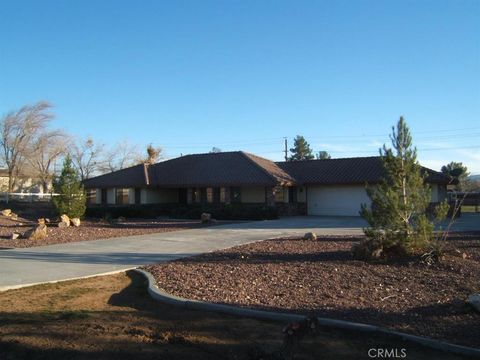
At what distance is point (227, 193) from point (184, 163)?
21.2 ft

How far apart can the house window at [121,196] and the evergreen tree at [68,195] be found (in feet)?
39.2

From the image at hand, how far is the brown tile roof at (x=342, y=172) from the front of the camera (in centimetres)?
3142

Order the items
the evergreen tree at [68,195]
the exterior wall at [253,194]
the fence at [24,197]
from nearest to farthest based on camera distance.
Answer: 1. the evergreen tree at [68,195]
2. the exterior wall at [253,194]
3. the fence at [24,197]

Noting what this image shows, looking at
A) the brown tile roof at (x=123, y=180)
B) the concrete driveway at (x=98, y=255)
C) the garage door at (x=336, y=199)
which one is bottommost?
the concrete driveway at (x=98, y=255)

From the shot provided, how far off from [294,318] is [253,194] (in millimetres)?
26412

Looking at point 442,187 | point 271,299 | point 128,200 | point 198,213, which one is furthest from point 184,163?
point 271,299

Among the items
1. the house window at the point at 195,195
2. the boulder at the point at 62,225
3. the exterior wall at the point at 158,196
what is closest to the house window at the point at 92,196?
the exterior wall at the point at 158,196

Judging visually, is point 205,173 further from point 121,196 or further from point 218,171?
point 121,196

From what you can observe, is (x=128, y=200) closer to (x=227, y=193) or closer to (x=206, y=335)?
(x=227, y=193)

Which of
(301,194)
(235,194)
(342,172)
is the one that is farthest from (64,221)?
(342,172)

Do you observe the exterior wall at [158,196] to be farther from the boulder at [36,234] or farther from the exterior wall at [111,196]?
the boulder at [36,234]

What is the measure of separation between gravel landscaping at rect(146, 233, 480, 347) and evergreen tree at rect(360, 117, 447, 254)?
1.87 ft

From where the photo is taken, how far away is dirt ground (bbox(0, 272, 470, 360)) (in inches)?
198

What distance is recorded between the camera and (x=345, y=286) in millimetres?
8133
